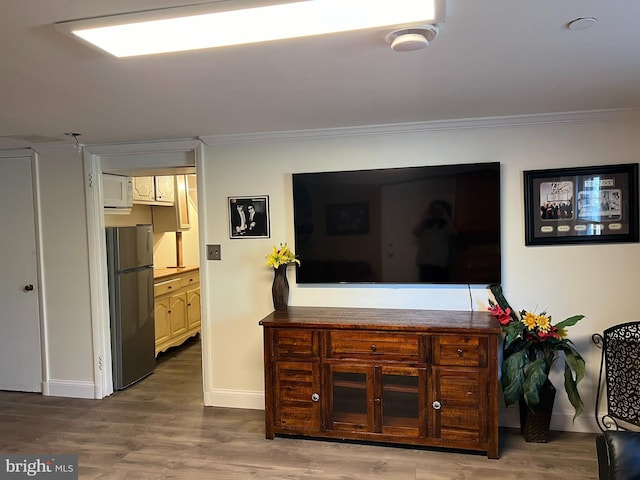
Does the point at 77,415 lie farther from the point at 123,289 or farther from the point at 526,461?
the point at 526,461

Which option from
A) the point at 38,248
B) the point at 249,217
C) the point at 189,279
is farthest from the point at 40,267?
the point at 249,217

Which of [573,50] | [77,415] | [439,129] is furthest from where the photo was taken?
[77,415]

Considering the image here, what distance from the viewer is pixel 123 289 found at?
411 cm

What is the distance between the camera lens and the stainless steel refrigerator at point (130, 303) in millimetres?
4051

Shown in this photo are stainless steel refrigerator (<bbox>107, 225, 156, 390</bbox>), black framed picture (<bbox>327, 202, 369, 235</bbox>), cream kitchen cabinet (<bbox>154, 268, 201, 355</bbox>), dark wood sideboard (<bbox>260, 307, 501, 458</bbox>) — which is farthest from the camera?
cream kitchen cabinet (<bbox>154, 268, 201, 355</bbox>)

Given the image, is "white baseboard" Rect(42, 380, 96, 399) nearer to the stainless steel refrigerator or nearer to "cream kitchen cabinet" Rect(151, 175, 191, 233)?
the stainless steel refrigerator

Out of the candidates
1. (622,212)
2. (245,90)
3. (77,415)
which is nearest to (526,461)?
(622,212)

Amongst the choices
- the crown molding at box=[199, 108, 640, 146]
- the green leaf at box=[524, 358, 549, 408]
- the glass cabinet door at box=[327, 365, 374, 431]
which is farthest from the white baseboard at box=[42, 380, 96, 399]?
the green leaf at box=[524, 358, 549, 408]

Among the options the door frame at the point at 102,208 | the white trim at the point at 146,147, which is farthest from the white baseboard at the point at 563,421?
the white trim at the point at 146,147

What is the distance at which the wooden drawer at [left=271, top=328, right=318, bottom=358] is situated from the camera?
302 cm

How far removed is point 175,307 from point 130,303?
106cm

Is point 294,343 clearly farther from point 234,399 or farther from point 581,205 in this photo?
point 581,205

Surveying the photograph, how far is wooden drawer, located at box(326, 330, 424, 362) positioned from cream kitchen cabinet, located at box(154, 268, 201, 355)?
102 inches

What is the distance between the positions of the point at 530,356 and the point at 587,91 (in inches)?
65.8
